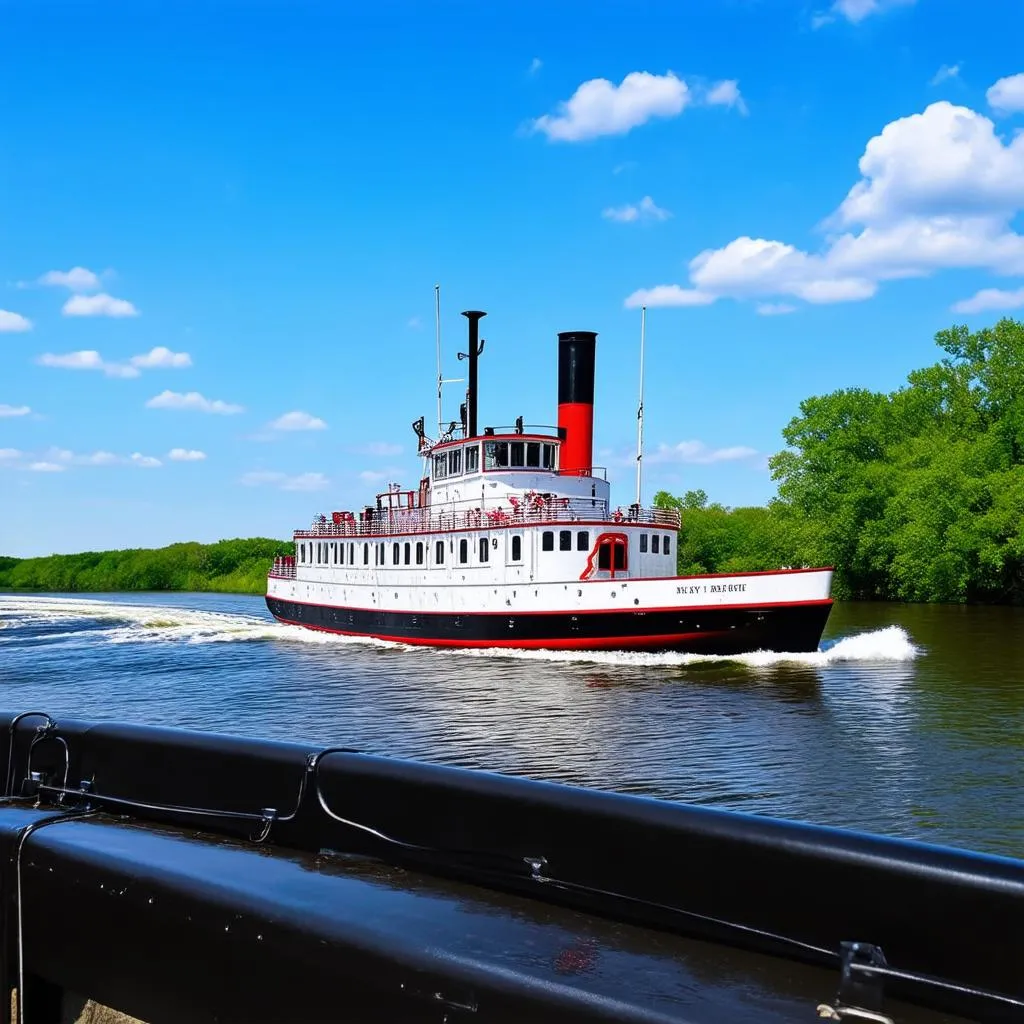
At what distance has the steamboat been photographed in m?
29.5

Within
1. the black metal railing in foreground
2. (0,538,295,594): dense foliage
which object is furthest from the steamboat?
(0,538,295,594): dense foliage

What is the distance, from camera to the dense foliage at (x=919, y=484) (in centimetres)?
5522

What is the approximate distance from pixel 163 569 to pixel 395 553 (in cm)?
8328

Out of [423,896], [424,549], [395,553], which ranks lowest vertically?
[423,896]

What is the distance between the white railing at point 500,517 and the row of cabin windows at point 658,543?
0.41 metres

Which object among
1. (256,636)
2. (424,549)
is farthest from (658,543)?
(256,636)

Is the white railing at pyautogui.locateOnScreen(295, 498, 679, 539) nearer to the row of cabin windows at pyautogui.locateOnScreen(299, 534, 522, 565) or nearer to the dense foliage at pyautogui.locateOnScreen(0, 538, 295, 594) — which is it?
the row of cabin windows at pyautogui.locateOnScreen(299, 534, 522, 565)

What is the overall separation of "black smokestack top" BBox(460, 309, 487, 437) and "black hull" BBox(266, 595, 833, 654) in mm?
10527

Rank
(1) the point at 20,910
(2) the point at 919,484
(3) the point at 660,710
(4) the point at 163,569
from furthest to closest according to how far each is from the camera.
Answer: (4) the point at 163,569, (2) the point at 919,484, (3) the point at 660,710, (1) the point at 20,910

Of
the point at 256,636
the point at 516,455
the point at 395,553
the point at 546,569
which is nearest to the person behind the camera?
the point at 546,569

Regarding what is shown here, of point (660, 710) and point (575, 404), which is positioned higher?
point (575, 404)

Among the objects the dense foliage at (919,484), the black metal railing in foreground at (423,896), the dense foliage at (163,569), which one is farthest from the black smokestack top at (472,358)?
the dense foliage at (163,569)

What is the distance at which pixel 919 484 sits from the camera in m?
57.4

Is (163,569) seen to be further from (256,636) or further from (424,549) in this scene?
(424,549)
